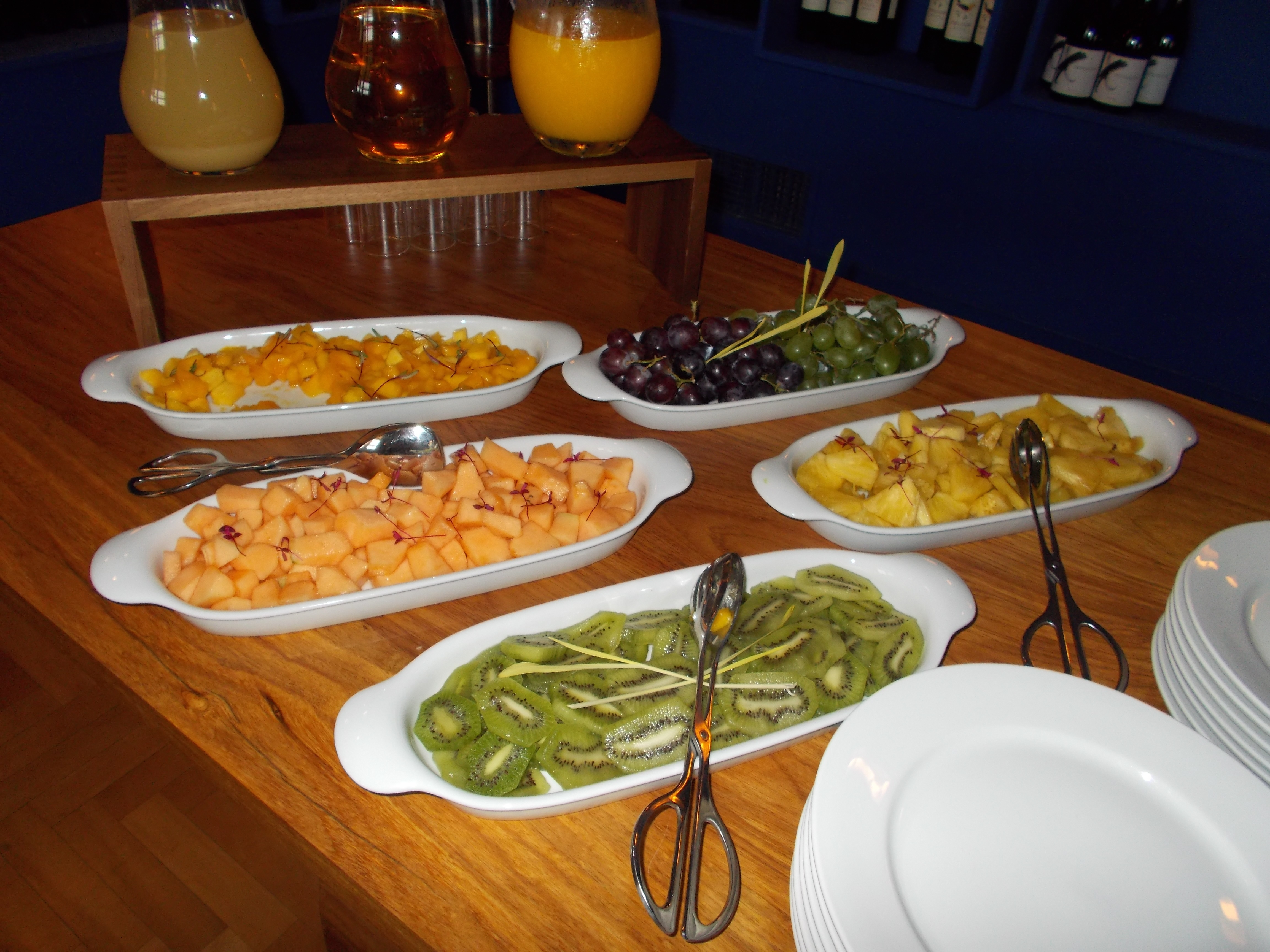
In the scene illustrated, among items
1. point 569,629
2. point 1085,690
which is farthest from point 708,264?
point 1085,690

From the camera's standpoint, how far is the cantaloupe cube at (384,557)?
0.87m

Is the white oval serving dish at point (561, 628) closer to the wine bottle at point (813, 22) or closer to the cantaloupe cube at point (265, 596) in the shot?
the cantaloupe cube at point (265, 596)

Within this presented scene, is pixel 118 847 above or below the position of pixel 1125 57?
below

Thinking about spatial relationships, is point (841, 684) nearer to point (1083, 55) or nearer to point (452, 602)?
point (452, 602)

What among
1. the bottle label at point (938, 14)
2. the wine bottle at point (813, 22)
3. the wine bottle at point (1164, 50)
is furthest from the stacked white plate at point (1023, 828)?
the wine bottle at point (813, 22)

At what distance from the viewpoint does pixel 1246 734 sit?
701mm

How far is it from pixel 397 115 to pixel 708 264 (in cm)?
65

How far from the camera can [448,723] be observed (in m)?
0.70

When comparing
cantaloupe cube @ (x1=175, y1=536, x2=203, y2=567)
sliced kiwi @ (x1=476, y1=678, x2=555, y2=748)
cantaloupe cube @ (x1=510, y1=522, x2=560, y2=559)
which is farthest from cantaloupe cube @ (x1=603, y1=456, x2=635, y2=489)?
cantaloupe cube @ (x1=175, y1=536, x2=203, y2=567)

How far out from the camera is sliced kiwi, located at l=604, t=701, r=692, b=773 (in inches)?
27.0

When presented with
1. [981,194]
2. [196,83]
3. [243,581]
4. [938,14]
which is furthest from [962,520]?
[938,14]

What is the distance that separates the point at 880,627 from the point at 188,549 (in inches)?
27.0

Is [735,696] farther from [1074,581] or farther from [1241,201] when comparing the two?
[1241,201]

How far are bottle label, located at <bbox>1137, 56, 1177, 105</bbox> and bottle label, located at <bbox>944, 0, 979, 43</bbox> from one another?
46 centimetres
